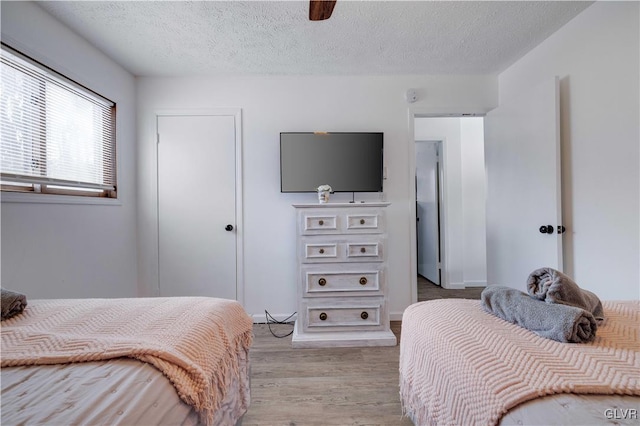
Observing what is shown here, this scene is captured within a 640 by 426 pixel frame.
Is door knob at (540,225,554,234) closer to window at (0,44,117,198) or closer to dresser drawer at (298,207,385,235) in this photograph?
dresser drawer at (298,207,385,235)

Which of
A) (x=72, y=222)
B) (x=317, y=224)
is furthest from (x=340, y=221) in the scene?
(x=72, y=222)

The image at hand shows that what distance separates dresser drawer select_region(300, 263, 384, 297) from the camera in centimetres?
225

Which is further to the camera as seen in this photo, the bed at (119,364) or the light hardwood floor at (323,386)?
the light hardwood floor at (323,386)

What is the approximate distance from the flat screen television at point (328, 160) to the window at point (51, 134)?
4.92 feet

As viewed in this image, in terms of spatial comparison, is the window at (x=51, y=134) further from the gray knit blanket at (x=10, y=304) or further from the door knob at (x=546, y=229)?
the door knob at (x=546, y=229)

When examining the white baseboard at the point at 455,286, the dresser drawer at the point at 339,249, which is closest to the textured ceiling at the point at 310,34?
the dresser drawer at the point at 339,249

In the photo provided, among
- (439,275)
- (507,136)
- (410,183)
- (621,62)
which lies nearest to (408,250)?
(410,183)

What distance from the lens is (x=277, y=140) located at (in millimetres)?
2725

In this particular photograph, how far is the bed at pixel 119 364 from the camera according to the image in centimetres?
56

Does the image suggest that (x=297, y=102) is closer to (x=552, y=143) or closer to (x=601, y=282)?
(x=552, y=143)

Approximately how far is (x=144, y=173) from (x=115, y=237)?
0.68 meters

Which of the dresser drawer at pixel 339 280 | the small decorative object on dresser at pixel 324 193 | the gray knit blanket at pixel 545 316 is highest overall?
the small decorative object on dresser at pixel 324 193

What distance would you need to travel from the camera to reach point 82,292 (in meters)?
2.05

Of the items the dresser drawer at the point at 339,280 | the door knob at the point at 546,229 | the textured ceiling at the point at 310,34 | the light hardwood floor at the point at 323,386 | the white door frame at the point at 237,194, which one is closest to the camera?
the light hardwood floor at the point at 323,386
